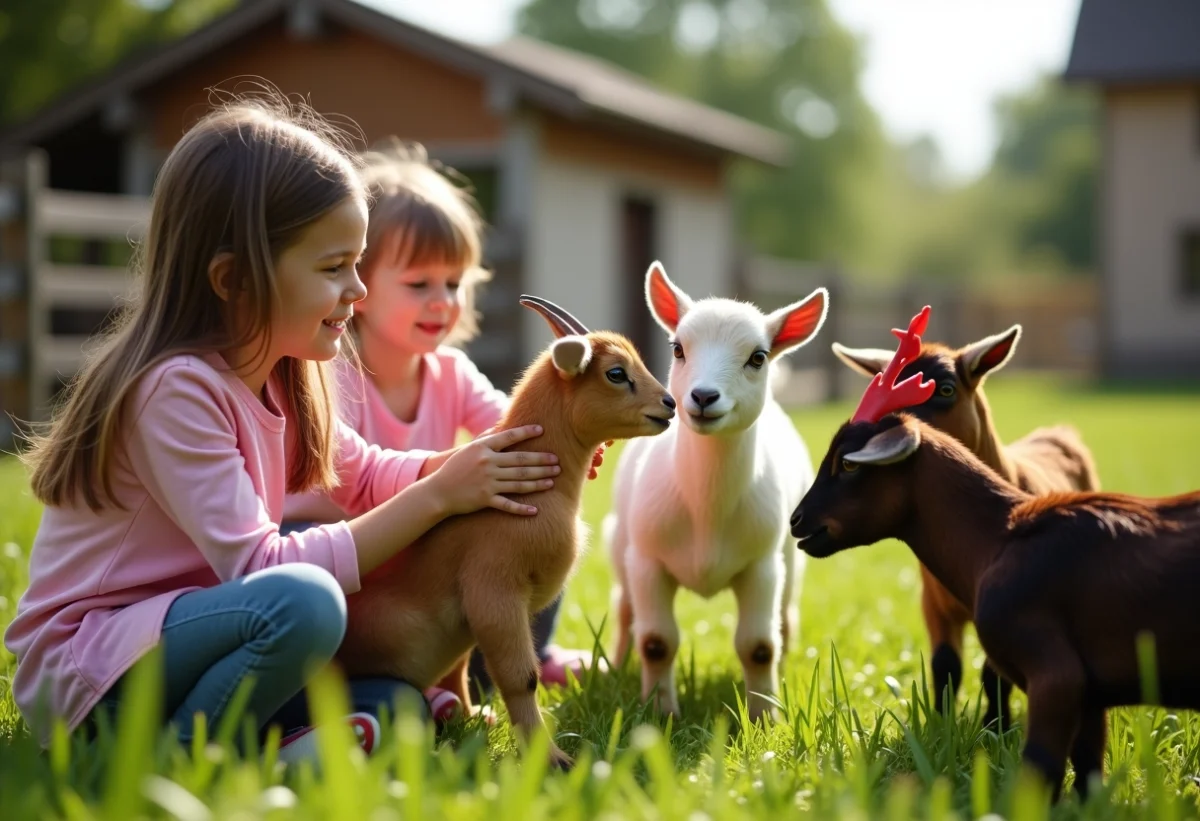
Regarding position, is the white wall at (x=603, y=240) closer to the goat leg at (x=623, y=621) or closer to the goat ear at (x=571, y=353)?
the goat leg at (x=623, y=621)

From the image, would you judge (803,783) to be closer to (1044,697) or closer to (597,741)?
(1044,697)

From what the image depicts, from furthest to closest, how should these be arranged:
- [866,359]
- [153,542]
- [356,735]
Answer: [866,359]
[153,542]
[356,735]

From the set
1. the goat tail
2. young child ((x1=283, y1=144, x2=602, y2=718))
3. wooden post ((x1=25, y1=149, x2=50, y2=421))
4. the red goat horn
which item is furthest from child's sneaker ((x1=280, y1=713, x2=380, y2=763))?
wooden post ((x1=25, y1=149, x2=50, y2=421))

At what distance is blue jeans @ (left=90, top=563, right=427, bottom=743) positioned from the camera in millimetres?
2826

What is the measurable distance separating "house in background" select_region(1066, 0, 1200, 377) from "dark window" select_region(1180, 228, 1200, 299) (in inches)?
0.8

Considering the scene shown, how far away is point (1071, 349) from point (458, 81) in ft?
84.6

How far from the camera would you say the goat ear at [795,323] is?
3.90 m

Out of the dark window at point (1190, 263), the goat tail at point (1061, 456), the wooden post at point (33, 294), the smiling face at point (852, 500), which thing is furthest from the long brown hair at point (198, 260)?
the dark window at point (1190, 263)

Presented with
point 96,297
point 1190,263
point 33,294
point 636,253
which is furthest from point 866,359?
point 1190,263

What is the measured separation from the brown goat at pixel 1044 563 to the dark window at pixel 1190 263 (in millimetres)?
25009

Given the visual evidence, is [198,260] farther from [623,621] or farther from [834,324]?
[834,324]

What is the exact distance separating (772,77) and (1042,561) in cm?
5145

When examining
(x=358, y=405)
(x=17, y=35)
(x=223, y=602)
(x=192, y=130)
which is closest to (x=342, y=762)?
(x=223, y=602)

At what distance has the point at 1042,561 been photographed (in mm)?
2719
